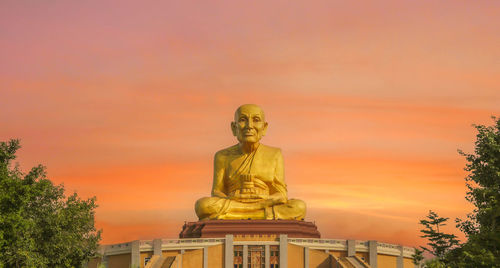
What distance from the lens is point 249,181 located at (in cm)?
5219

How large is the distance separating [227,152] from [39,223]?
18.9m

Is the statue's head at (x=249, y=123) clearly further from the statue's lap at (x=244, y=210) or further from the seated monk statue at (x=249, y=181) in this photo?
the statue's lap at (x=244, y=210)

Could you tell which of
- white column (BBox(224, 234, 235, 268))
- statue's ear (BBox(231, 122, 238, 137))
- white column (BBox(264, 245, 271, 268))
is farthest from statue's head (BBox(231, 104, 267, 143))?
white column (BBox(264, 245, 271, 268))

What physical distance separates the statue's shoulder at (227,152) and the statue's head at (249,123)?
1.43 meters

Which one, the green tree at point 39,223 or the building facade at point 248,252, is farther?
the building facade at point 248,252

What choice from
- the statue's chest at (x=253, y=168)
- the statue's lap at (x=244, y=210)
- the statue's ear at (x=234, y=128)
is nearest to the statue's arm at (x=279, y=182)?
the statue's chest at (x=253, y=168)

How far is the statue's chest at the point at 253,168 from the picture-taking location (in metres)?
52.4

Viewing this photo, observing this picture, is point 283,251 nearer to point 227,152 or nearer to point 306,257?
point 306,257

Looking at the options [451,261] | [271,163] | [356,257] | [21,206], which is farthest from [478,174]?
[271,163]

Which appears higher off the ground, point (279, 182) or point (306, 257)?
point (279, 182)

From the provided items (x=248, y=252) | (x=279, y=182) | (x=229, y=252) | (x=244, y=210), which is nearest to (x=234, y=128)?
(x=279, y=182)

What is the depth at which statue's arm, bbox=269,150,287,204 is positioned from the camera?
Answer: 169 ft

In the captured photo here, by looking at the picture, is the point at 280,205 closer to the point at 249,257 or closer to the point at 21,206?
the point at 249,257

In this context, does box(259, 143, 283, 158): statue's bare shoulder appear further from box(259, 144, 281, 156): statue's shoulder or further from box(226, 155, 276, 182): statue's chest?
box(226, 155, 276, 182): statue's chest
